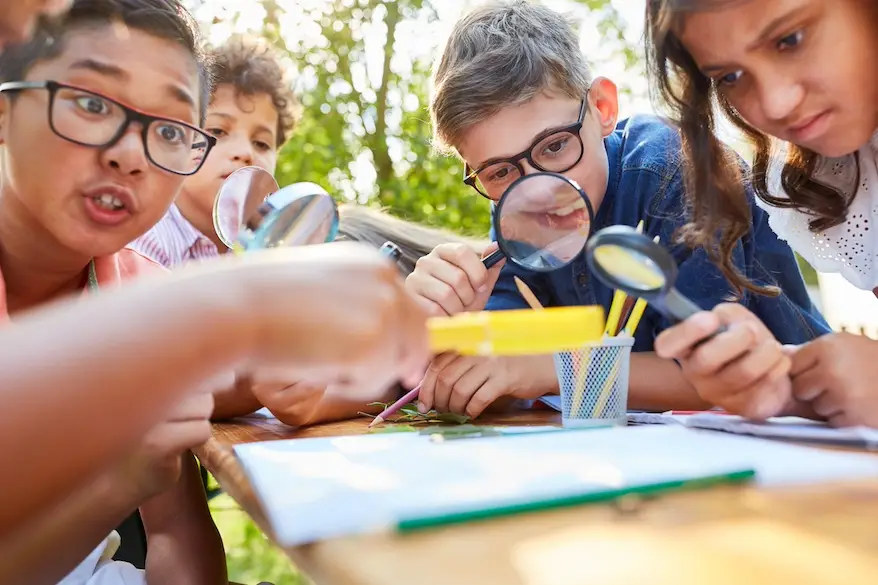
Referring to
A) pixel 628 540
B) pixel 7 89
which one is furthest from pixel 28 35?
pixel 628 540

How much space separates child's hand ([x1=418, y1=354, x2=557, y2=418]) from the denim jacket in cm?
29

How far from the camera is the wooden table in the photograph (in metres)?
0.50

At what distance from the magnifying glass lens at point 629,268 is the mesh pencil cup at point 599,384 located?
10.9 inches

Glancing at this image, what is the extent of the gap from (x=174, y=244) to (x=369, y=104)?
9.81ft

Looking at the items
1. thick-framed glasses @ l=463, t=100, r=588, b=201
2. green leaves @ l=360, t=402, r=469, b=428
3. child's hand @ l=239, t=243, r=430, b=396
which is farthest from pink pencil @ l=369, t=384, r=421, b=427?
child's hand @ l=239, t=243, r=430, b=396

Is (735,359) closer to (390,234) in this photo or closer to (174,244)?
(390,234)

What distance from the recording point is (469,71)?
180 centimetres

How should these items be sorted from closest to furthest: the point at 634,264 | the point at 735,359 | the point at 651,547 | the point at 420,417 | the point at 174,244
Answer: the point at 651,547, the point at 634,264, the point at 735,359, the point at 420,417, the point at 174,244

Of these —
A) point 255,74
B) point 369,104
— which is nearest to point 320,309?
point 255,74

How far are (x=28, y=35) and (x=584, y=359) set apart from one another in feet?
3.91

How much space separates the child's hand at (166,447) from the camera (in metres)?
0.97

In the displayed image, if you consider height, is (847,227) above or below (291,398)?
above

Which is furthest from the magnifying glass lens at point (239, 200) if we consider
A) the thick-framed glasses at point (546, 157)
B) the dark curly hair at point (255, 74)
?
the dark curly hair at point (255, 74)

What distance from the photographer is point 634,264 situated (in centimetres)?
90
